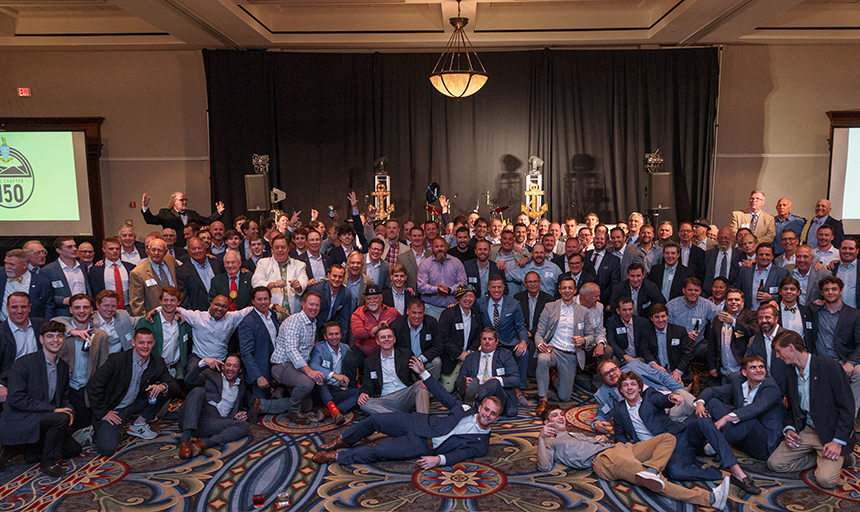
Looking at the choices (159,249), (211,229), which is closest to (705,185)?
(211,229)

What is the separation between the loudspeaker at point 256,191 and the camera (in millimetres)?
9031

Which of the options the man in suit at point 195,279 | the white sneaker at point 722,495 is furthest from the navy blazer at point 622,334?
the man in suit at point 195,279

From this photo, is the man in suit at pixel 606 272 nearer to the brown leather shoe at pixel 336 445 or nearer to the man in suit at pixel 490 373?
the man in suit at pixel 490 373

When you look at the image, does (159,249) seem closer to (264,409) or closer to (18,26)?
(264,409)

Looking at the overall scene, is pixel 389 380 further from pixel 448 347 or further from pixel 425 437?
pixel 425 437

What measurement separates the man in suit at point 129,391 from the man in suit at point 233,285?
0.94m

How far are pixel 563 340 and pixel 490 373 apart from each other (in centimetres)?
79

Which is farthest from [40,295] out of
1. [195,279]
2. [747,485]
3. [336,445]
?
[747,485]

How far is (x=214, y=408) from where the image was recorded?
462 centimetres

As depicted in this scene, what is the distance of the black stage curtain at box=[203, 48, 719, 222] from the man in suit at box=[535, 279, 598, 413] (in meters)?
4.72

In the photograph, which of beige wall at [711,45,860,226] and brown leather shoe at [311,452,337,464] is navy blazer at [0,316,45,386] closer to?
brown leather shoe at [311,452,337,464]

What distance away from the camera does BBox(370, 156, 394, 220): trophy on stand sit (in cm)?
946

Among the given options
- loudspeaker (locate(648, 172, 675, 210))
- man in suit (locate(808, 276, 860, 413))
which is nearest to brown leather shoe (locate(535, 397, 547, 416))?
man in suit (locate(808, 276, 860, 413))

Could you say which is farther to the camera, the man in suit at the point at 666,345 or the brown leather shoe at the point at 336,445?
the man in suit at the point at 666,345
